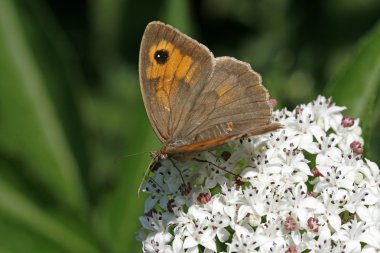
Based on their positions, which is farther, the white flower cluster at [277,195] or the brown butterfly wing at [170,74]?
the brown butterfly wing at [170,74]

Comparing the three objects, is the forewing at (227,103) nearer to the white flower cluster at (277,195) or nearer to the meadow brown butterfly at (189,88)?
the meadow brown butterfly at (189,88)

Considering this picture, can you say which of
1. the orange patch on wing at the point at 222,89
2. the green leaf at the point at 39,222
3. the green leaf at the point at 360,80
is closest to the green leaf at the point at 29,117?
the green leaf at the point at 39,222

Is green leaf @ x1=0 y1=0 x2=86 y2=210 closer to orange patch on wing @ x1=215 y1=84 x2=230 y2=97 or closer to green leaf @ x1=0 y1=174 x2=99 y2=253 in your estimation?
green leaf @ x1=0 y1=174 x2=99 y2=253

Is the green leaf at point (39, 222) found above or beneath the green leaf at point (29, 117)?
beneath

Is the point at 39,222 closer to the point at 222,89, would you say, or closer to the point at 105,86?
the point at 222,89

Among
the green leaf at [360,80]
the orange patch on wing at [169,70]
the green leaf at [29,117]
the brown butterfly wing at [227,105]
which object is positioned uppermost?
the green leaf at [29,117]

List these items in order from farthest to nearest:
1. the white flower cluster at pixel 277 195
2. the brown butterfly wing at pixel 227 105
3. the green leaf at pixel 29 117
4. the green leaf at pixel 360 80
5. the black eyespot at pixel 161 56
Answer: the green leaf at pixel 29 117 → the green leaf at pixel 360 80 → the black eyespot at pixel 161 56 → the brown butterfly wing at pixel 227 105 → the white flower cluster at pixel 277 195

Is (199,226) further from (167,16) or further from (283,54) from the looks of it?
(283,54)

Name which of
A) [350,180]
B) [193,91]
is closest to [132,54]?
[193,91]
